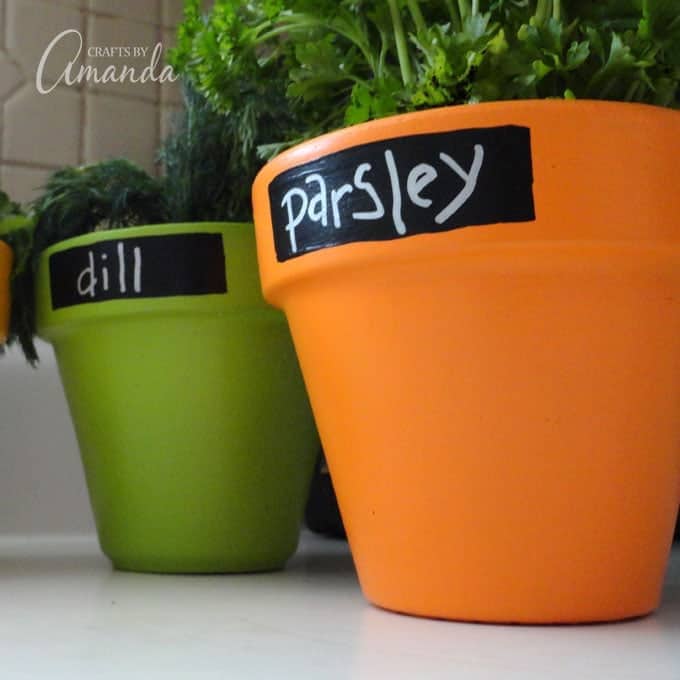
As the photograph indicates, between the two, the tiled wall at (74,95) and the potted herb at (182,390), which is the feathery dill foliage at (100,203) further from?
the tiled wall at (74,95)

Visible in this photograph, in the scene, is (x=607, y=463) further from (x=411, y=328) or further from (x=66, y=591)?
(x=66, y=591)

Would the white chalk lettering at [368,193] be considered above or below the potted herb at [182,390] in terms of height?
above

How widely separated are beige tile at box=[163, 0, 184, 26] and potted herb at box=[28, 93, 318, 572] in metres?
0.38

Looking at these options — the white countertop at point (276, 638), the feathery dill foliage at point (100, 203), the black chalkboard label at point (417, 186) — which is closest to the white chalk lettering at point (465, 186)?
the black chalkboard label at point (417, 186)

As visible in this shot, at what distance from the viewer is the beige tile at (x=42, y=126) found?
33.0 inches

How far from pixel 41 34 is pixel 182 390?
0.48 m

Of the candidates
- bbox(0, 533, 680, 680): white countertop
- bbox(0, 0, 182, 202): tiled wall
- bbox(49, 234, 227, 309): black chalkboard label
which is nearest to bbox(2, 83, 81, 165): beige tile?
bbox(0, 0, 182, 202): tiled wall

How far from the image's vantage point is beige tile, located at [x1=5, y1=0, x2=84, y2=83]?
2.77 ft

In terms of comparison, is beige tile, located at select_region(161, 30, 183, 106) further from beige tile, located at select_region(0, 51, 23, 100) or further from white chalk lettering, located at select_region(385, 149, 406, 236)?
white chalk lettering, located at select_region(385, 149, 406, 236)

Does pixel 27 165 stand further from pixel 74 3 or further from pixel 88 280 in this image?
pixel 88 280

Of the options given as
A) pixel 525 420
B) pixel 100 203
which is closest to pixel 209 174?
pixel 100 203

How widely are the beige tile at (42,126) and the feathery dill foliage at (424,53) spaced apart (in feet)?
1.27

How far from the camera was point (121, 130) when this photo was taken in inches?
34.6

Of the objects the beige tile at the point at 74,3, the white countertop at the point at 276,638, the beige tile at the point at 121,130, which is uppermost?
the beige tile at the point at 74,3
